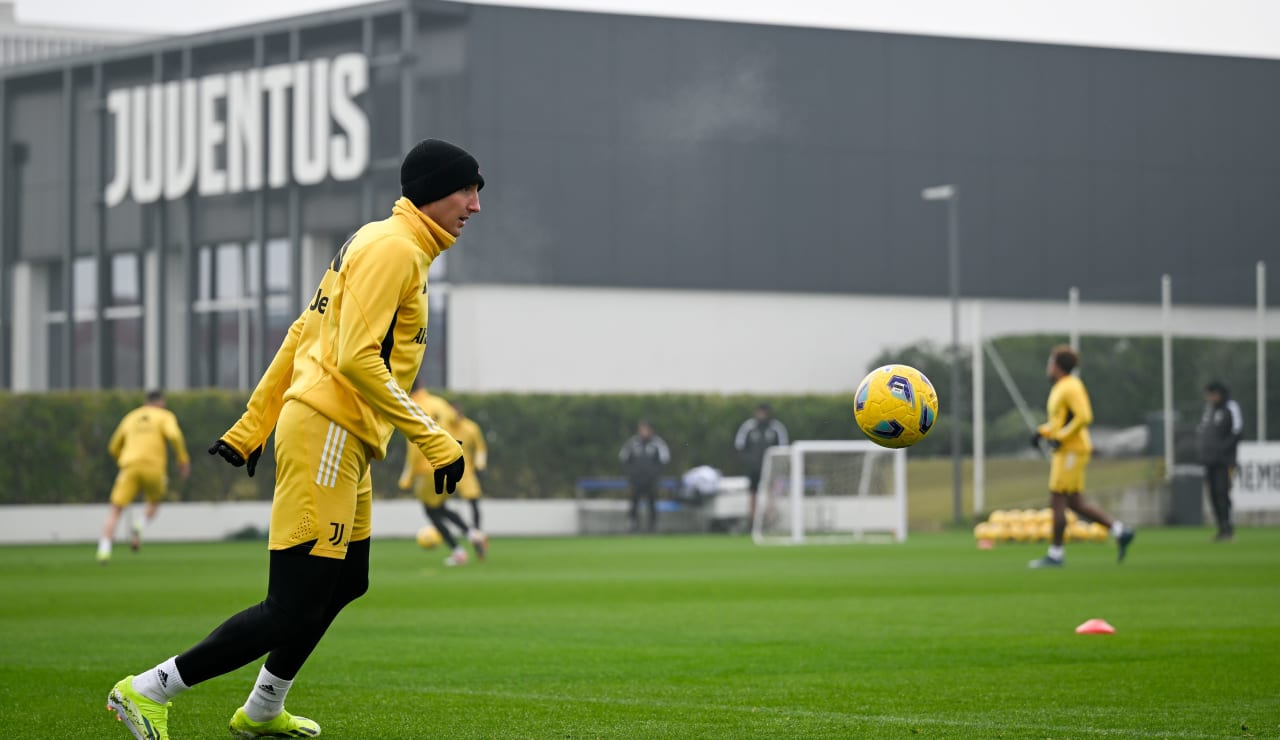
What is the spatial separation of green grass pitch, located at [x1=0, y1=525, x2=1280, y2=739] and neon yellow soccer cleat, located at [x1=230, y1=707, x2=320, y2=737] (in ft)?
0.71

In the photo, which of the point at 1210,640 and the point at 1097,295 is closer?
the point at 1210,640

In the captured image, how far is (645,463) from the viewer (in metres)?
34.7

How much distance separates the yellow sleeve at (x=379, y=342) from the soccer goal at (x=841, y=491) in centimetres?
2429

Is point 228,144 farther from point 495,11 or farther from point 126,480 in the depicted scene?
point 126,480

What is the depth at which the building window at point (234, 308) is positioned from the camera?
4241 cm

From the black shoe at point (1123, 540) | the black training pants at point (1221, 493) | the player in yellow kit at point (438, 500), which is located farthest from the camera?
the black training pants at point (1221, 493)

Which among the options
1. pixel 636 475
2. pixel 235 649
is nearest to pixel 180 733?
pixel 235 649

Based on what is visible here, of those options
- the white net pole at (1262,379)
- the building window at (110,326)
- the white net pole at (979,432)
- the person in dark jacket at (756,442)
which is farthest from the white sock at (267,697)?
the building window at (110,326)

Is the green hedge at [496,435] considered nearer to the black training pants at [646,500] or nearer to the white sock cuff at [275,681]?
the black training pants at [646,500]

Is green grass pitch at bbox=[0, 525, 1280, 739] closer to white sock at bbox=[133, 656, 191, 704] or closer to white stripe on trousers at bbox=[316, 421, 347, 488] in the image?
white sock at bbox=[133, 656, 191, 704]

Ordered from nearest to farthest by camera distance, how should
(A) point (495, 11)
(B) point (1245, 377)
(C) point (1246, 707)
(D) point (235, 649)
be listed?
1. (D) point (235, 649)
2. (C) point (1246, 707)
3. (B) point (1245, 377)
4. (A) point (495, 11)

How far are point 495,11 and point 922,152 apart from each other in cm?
1138

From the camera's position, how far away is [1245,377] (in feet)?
109

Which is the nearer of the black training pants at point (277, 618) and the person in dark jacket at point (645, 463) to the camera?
the black training pants at point (277, 618)
